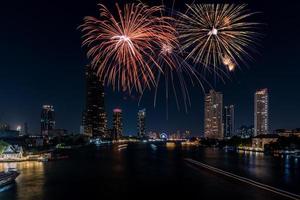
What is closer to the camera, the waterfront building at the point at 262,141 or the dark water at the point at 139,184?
the dark water at the point at 139,184

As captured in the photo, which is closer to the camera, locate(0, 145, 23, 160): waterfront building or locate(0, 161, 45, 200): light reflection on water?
locate(0, 161, 45, 200): light reflection on water

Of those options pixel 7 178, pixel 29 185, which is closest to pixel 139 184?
pixel 29 185

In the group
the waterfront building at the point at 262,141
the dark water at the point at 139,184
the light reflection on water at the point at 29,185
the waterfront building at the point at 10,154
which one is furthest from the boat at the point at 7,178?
the waterfront building at the point at 262,141

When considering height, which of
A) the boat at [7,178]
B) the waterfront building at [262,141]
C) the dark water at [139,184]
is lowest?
the dark water at [139,184]

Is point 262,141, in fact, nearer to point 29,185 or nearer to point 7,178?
point 29,185

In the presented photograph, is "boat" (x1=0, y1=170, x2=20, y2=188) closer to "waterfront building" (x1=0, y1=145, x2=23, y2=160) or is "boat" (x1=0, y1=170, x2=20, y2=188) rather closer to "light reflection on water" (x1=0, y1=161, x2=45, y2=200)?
"light reflection on water" (x1=0, y1=161, x2=45, y2=200)

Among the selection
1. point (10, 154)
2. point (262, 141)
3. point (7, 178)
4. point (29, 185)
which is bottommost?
point (29, 185)

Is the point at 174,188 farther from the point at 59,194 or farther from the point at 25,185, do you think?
the point at 25,185

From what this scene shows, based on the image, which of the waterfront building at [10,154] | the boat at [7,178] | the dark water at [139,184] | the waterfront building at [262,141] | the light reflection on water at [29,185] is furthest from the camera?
the waterfront building at [262,141]

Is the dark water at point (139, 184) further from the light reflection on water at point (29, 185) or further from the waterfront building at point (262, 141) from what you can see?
the waterfront building at point (262, 141)

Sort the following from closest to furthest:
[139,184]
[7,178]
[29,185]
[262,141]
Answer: [7,178], [29,185], [139,184], [262,141]

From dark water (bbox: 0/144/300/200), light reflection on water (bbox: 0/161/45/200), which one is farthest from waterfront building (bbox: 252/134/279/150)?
light reflection on water (bbox: 0/161/45/200)
